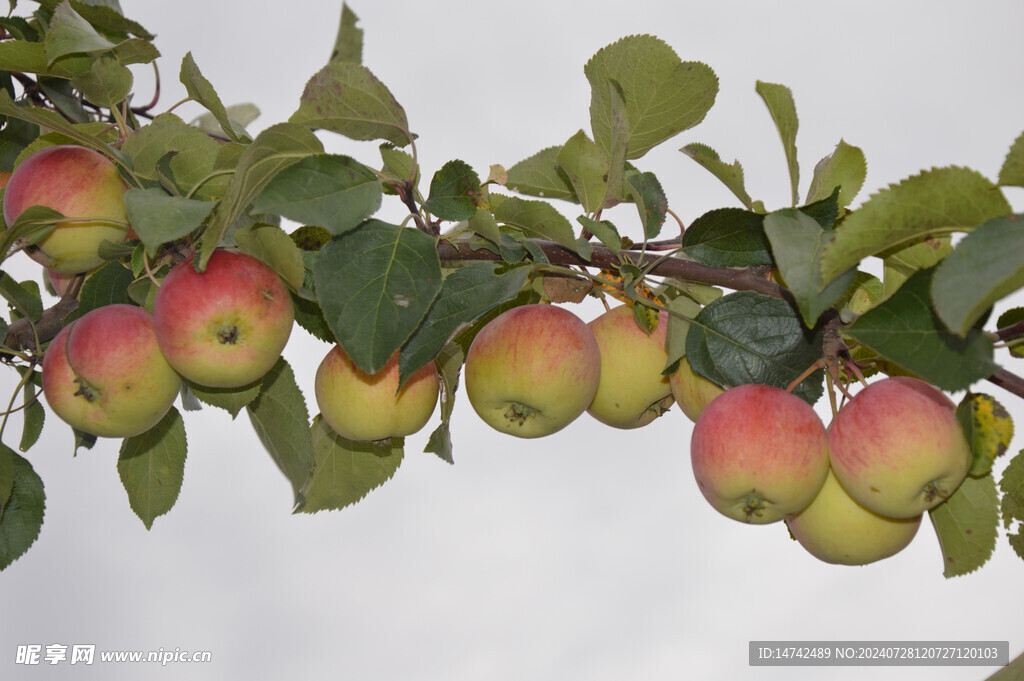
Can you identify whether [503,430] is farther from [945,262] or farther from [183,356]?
[945,262]

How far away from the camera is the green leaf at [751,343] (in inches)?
54.0

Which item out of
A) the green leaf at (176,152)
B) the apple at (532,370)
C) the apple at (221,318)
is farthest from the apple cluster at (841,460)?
the green leaf at (176,152)

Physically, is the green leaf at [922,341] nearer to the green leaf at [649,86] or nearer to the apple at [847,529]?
the apple at [847,529]

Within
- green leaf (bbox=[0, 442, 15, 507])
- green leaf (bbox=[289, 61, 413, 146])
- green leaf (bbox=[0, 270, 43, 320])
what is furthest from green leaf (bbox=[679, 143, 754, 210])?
green leaf (bbox=[0, 442, 15, 507])

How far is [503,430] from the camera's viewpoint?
1624mm

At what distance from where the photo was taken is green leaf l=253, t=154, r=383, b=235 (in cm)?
126

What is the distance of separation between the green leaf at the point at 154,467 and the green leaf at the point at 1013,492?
5.31ft

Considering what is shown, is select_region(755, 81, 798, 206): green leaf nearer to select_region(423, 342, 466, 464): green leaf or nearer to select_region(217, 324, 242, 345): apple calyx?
select_region(423, 342, 466, 464): green leaf

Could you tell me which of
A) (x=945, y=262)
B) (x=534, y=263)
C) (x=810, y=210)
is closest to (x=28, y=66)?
(x=534, y=263)

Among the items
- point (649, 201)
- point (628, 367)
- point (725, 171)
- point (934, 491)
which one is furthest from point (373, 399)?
point (934, 491)

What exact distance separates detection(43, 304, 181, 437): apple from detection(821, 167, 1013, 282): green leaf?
1.15 metres

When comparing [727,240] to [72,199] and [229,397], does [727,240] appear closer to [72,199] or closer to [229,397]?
[229,397]

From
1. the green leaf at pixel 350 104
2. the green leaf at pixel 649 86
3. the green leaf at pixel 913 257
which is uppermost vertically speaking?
the green leaf at pixel 649 86

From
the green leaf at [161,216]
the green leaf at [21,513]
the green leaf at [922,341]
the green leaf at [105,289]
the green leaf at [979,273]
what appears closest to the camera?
the green leaf at [979,273]
